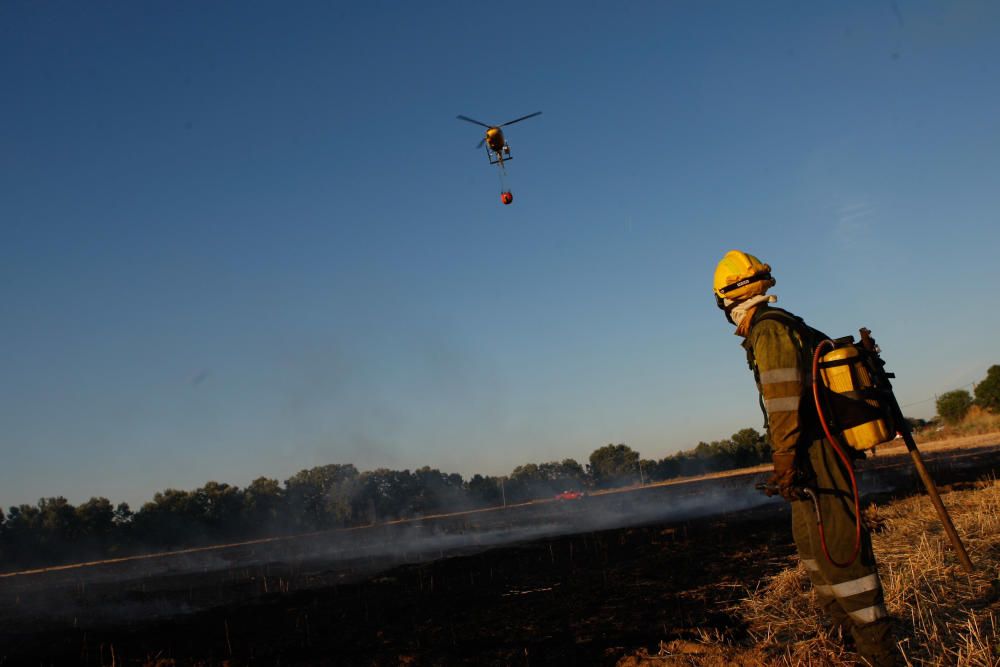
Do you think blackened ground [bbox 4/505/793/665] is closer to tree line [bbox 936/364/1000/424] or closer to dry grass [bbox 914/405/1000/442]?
dry grass [bbox 914/405/1000/442]

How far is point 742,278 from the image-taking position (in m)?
4.88

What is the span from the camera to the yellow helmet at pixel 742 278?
16.0 ft

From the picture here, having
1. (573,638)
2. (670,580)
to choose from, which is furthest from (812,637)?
(670,580)

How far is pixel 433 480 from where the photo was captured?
81.4 metres

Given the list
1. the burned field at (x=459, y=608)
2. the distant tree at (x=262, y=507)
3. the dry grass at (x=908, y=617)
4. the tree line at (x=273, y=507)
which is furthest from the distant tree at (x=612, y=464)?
the dry grass at (x=908, y=617)

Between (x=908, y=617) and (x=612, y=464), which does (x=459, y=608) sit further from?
(x=612, y=464)

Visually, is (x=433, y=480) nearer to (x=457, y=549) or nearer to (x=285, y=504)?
(x=285, y=504)

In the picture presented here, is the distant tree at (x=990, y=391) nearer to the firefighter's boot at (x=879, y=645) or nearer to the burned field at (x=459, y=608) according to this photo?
the burned field at (x=459, y=608)

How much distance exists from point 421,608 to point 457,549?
9.74 m

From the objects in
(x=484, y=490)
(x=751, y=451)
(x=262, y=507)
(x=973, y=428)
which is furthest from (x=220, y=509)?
(x=973, y=428)

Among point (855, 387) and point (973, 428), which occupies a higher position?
point (855, 387)

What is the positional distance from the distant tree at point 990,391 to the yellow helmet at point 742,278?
50267 millimetres

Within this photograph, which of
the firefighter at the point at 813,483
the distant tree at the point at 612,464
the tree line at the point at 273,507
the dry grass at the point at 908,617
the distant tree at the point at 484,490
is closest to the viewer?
the firefighter at the point at 813,483

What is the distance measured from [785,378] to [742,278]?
0.96 m
